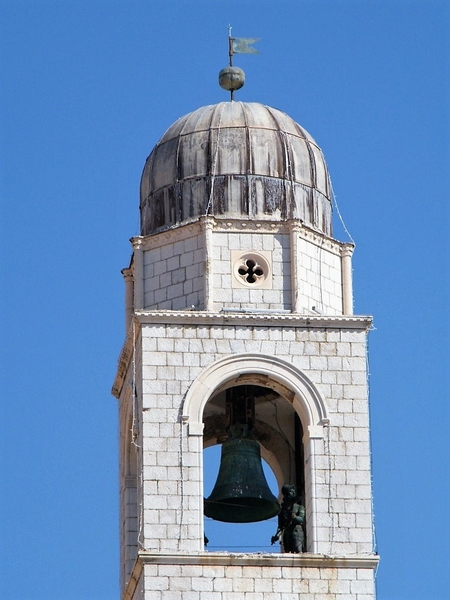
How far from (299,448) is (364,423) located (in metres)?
2.65

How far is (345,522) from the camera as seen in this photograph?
47.9 m

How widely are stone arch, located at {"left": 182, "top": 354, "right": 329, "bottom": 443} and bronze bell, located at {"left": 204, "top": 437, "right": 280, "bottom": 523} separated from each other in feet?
4.41

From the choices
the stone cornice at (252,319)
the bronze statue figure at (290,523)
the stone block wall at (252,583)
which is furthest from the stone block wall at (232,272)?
the stone block wall at (252,583)

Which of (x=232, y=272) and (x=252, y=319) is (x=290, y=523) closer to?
(x=252, y=319)

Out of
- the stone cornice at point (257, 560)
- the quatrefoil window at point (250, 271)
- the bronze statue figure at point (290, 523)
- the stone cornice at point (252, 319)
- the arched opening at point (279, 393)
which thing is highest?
the quatrefoil window at point (250, 271)

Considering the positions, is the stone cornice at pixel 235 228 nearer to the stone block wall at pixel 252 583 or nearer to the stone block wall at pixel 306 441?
the stone block wall at pixel 306 441

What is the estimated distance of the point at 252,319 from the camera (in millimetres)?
48906

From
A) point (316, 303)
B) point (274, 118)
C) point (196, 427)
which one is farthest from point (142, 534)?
point (274, 118)

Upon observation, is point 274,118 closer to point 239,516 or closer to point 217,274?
point 217,274

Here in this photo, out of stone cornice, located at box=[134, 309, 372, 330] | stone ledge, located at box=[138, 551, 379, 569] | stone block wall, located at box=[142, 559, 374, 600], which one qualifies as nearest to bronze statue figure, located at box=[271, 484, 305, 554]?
stone ledge, located at box=[138, 551, 379, 569]

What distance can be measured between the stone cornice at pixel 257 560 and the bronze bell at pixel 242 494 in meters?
2.04

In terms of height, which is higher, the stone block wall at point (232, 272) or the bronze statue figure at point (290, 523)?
the stone block wall at point (232, 272)

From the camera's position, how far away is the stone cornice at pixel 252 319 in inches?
1921

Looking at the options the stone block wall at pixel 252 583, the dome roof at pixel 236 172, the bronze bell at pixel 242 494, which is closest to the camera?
the stone block wall at pixel 252 583
